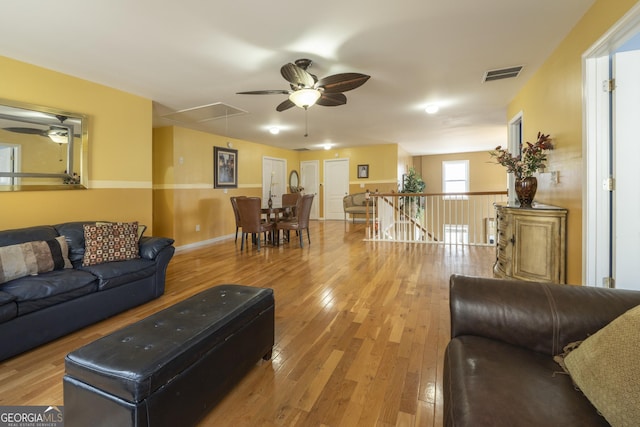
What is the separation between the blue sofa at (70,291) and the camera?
1999mm

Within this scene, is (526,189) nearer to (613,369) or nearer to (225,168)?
(613,369)

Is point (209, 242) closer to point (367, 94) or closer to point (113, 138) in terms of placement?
point (113, 138)

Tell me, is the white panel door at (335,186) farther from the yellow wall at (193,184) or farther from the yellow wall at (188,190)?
the yellow wall at (188,190)

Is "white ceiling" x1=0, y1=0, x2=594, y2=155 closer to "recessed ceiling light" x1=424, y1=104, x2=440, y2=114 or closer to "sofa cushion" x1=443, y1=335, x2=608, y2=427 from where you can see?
"recessed ceiling light" x1=424, y1=104, x2=440, y2=114

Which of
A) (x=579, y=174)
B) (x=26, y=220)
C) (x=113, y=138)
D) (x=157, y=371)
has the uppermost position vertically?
(x=113, y=138)

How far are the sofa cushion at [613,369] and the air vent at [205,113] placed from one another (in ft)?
15.4

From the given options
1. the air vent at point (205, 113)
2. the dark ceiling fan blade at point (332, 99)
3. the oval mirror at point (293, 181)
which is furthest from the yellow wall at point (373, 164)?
the dark ceiling fan blade at point (332, 99)

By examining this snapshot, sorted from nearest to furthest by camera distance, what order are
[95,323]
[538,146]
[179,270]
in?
[95,323], [538,146], [179,270]

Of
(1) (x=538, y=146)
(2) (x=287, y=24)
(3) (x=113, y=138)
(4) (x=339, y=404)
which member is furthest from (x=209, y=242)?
(1) (x=538, y=146)

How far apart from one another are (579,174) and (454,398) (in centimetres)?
232

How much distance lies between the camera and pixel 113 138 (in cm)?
367

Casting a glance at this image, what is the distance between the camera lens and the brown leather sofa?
33.1 inches

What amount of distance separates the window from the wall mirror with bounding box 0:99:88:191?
425 inches

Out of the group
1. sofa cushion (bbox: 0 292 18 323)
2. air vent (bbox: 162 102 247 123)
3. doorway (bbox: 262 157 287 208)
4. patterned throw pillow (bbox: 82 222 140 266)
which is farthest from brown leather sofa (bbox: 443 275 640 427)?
doorway (bbox: 262 157 287 208)
